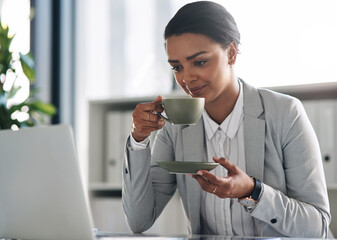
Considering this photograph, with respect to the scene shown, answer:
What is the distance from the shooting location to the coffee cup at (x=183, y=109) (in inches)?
51.2

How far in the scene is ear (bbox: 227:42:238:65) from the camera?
64.4 inches

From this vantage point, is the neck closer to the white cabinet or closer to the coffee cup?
the coffee cup

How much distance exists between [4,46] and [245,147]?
2.09m

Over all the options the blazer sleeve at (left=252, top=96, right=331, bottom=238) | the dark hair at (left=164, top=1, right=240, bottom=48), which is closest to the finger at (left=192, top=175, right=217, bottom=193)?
the blazer sleeve at (left=252, top=96, right=331, bottom=238)

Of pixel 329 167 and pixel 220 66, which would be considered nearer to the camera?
pixel 220 66

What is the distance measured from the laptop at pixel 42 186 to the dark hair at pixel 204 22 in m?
0.68

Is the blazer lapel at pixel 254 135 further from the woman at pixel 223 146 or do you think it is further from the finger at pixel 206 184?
the finger at pixel 206 184

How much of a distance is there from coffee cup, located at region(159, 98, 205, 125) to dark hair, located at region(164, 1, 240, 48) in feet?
1.09

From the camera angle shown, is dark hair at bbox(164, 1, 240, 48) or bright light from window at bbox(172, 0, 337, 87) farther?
bright light from window at bbox(172, 0, 337, 87)

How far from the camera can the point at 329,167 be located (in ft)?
8.00

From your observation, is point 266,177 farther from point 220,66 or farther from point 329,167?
point 329,167

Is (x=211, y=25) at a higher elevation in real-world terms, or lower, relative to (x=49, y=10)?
lower

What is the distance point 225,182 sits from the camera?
1.23 m

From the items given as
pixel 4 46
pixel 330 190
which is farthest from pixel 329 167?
pixel 4 46
